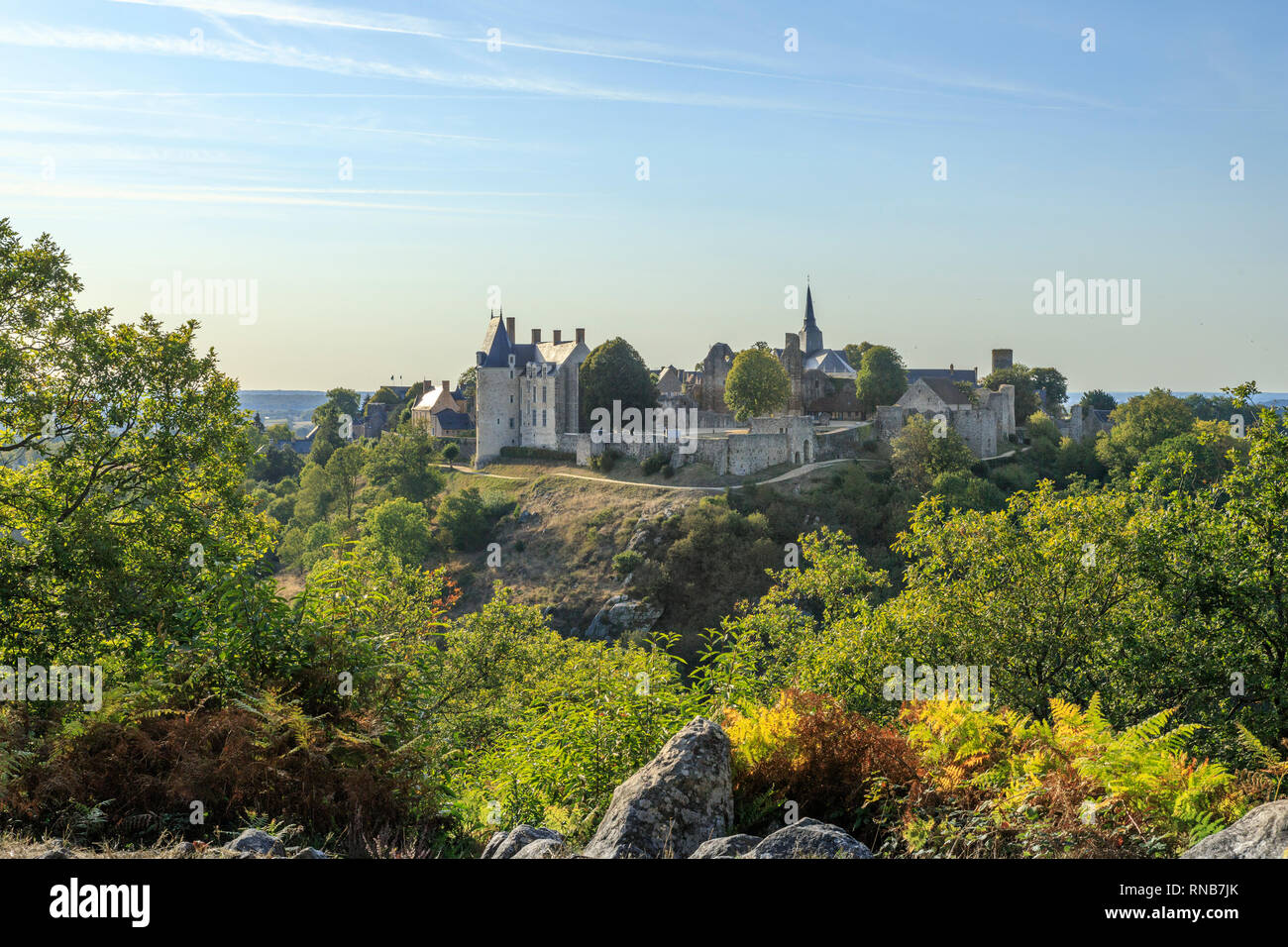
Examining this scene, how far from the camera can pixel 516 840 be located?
22.1 feet

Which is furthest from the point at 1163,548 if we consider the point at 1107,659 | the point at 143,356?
the point at 143,356

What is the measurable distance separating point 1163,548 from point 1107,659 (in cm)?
181

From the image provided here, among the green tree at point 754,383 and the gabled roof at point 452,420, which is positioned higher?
the green tree at point 754,383

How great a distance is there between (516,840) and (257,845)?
165 centimetres

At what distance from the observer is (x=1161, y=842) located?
616 cm

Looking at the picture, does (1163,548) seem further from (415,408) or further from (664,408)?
(415,408)

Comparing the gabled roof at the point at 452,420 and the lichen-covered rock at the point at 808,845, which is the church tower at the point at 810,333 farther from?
the lichen-covered rock at the point at 808,845

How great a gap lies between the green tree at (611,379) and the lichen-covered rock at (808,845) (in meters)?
74.0

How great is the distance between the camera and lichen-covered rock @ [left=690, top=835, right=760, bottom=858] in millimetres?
5902

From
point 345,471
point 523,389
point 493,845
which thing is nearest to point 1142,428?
point 523,389

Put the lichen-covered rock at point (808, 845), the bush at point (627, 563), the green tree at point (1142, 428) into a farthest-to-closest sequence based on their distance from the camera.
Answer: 1. the green tree at point (1142, 428)
2. the bush at point (627, 563)
3. the lichen-covered rock at point (808, 845)

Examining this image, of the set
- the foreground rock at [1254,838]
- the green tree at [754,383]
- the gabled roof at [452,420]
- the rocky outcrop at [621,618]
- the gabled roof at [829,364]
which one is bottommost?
the rocky outcrop at [621,618]

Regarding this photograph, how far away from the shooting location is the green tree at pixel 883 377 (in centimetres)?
8462

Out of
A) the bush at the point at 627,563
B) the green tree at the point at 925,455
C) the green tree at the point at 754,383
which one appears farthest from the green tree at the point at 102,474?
the green tree at the point at 754,383
